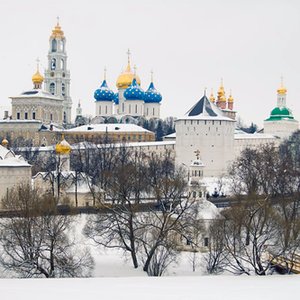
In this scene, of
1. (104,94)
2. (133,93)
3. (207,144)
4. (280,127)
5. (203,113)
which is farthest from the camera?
(104,94)

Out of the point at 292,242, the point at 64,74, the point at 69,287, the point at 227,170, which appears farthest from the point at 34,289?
the point at 64,74

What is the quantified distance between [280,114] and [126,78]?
13414mm

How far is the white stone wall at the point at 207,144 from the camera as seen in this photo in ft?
178

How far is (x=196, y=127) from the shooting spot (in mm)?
54281

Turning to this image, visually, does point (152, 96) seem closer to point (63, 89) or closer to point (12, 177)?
point (63, 89)

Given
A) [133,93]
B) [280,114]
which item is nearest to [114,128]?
[133,93]

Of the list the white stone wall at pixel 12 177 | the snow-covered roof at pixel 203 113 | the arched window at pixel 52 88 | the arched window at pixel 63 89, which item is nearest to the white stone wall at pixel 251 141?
the snow-covered roof at pixel 203 113

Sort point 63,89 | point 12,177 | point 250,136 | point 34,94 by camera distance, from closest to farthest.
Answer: point 12,177, point 250,136, point 34,94, point 63,89

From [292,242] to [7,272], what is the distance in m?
7.31

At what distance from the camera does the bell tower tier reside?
263 ft

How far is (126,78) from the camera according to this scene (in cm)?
7788

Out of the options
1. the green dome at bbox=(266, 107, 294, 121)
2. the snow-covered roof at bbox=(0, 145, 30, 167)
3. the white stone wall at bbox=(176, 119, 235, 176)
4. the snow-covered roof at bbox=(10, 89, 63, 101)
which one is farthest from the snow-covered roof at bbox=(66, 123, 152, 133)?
the snow-covered roof at bbox=(0, 145, 30, 167)

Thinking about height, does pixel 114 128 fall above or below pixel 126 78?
below

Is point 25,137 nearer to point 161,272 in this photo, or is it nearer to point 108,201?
point 108,201
